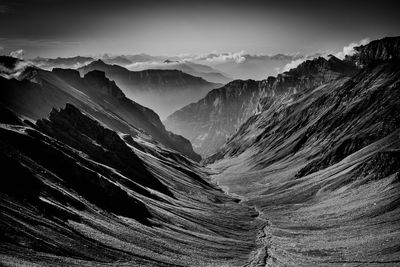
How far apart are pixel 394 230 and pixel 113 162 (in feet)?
404

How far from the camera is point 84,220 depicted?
4343 inches

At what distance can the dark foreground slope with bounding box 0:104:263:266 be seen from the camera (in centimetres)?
8975

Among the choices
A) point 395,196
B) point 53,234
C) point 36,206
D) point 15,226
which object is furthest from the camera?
point 395,196

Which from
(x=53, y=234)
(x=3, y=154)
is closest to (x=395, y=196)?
(x=53, y=234)

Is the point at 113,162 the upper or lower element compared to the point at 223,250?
upper

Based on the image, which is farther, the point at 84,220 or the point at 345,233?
the point at 345,233

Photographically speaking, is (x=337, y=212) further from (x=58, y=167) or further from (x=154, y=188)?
(x=58, y=167)

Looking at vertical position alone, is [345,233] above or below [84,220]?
below

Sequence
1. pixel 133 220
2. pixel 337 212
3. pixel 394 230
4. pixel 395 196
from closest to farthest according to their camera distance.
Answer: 1. pixel 133 220
2. pixel 394 230
3. pixel 395 196
4. pixel 337 212

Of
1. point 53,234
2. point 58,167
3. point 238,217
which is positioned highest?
point 58,167

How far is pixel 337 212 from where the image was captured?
18462 centimetres

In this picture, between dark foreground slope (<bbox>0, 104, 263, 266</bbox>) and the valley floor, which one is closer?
dark foreground slope (<bbox>0, 104, 263, 266</bbox>)

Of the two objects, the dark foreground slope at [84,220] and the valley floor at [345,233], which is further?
the valley floor at [345,233]

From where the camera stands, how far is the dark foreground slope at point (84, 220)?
294 ft
